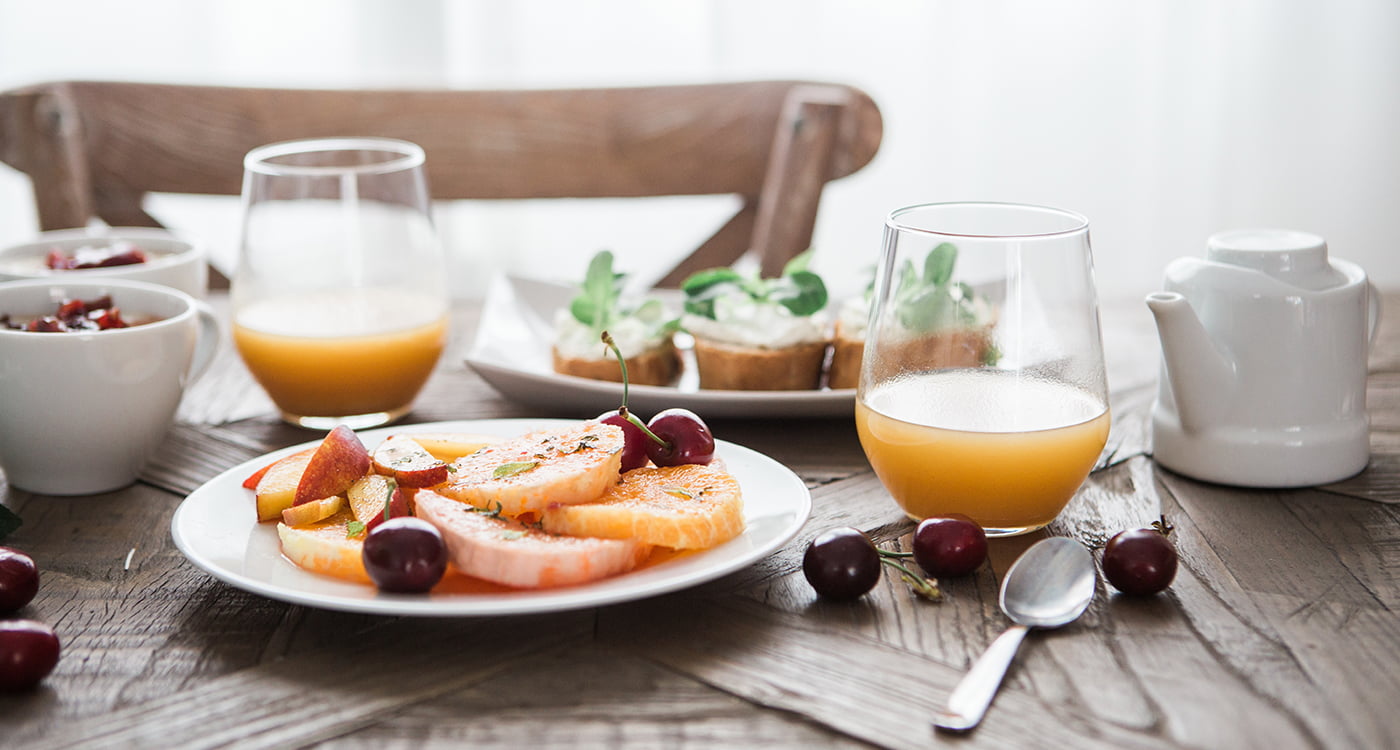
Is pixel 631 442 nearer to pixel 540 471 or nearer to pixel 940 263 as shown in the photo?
pixel 540 471

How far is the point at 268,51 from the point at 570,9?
0.68 meters

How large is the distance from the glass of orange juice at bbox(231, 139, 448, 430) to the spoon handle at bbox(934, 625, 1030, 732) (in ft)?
2.33

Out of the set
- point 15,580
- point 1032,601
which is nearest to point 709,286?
point 1032,601

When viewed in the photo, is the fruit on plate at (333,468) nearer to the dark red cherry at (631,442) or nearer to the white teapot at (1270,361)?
the dark red cherry at (631,442)

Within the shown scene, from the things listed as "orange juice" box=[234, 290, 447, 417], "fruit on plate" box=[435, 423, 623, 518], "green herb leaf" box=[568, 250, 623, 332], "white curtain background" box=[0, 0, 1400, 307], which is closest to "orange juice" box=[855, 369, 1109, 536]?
"fruit on plate" box=[435, 423, 623, 518]

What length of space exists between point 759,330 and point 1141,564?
52cm

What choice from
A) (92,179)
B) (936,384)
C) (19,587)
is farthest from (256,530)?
(92,179)

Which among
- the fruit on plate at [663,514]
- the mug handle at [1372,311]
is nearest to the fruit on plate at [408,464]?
the fruit on plate at [663,514]

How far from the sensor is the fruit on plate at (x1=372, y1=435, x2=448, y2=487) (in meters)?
0.86

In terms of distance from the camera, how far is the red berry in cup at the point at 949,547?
2.71ft

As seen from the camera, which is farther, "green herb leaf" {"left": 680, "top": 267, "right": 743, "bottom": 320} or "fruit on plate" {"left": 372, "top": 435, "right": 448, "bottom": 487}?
"green herb leaf" {"left": 680, "top": 267, "right": 743, "bottom": 320}

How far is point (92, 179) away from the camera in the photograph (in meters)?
1.96

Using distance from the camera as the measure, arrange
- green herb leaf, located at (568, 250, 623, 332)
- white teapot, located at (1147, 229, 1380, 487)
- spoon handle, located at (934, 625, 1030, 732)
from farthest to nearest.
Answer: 1. green herb leaf, located at (568, 250, 623, 332)
2. white teapot, located at (1147, 229, 1380, 487)
3. spoon handle, located at (934, 625, 1030, 732)

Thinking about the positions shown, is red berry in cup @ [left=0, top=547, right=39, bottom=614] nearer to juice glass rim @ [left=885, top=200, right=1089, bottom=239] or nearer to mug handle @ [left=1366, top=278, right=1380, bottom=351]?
juice glass rim @ [left=885, top=200, right=1089, bottom=239]
